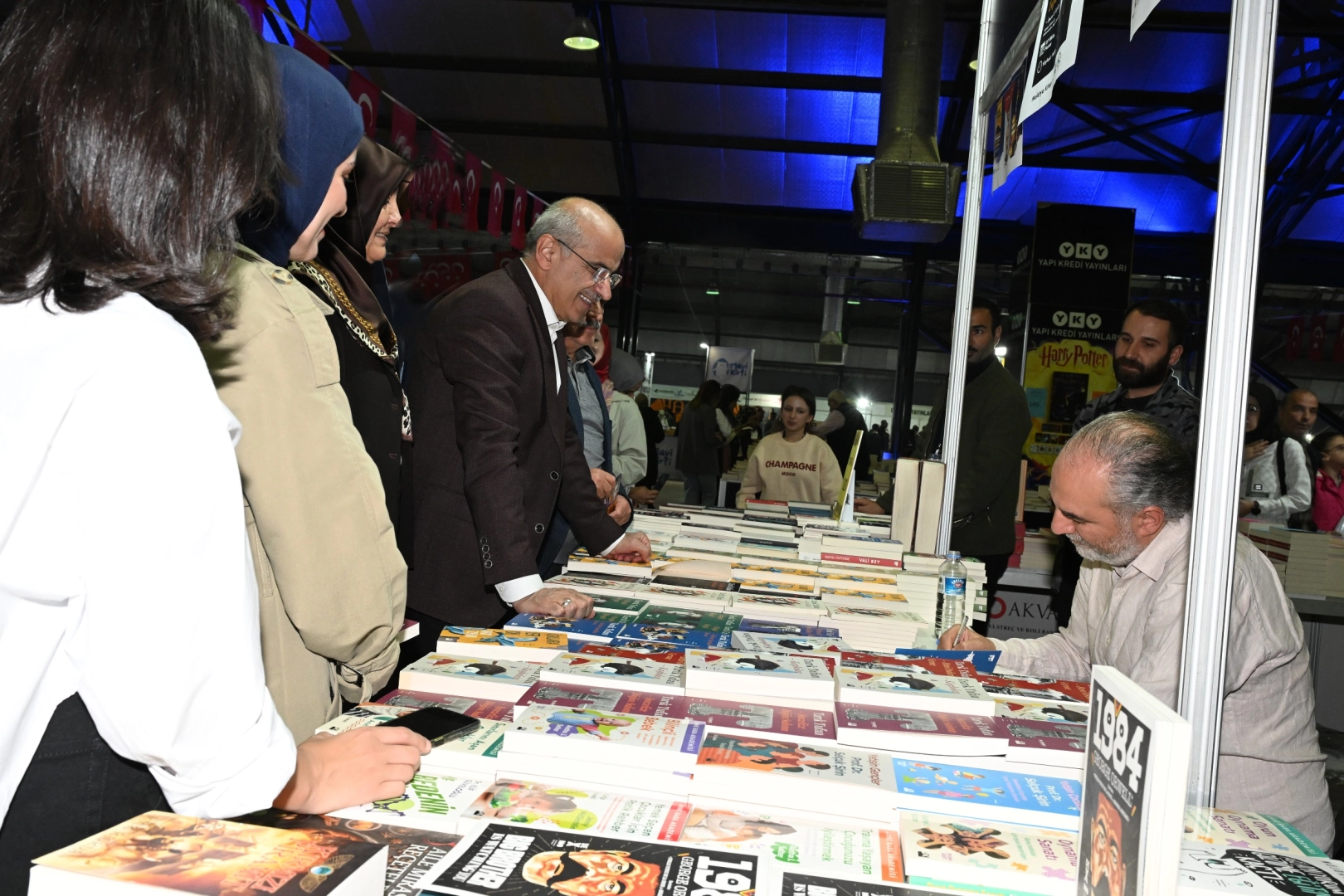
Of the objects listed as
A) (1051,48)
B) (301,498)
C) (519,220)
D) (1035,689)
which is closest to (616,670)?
(301,498)

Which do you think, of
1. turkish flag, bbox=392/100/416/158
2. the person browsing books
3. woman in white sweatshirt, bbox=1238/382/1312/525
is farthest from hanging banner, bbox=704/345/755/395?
the person browsing books

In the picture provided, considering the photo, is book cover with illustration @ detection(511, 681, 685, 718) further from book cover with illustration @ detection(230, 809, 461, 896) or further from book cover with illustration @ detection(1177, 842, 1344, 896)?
book cover with illustration @ detection(1177, 842, 1344, 896)

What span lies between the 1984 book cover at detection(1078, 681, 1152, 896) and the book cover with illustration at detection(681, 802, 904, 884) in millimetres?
174

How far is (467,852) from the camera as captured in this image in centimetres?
82

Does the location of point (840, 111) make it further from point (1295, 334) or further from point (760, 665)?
point (760, 665)

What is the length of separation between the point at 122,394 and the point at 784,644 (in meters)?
1.13

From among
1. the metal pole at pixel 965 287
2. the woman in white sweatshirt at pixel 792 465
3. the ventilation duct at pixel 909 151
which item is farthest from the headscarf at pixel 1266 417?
the woman in white sweatshirt at pixel 792 465

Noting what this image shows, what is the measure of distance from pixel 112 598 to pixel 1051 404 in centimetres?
797

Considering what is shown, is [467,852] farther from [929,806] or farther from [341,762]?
[929,806]

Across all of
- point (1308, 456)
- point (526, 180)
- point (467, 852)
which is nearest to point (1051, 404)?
point (1308, 456)

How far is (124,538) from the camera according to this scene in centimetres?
65

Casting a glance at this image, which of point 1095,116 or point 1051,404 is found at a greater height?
point 1095,116

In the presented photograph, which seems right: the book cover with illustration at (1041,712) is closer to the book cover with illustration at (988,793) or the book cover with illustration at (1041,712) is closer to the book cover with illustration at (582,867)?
the book cover with illustration at (988,793)

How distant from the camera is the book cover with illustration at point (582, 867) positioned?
0.78m
